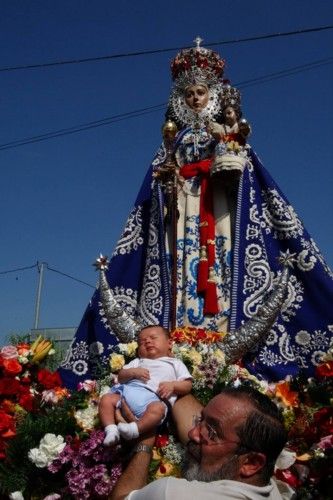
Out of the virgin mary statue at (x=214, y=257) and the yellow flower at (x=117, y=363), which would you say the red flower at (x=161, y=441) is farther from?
the virgin mary statue at (x=214, y=257)

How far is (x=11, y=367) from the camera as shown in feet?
12.0

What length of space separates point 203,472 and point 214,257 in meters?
3.67

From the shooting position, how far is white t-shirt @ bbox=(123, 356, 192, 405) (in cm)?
320

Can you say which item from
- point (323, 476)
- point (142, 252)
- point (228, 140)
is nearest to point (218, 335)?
point (142, 252)

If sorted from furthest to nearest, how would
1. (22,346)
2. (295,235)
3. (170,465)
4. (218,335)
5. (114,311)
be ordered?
1. (295,235)
2. (114,311)
3. (218,335)
4. (22,346)
5. (170,465)

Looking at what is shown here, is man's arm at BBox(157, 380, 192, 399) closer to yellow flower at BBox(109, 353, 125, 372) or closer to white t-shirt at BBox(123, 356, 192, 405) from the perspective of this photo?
white t-shirt at BBox(123, 356, 192, 405)

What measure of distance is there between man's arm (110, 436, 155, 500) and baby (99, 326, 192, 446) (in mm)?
73

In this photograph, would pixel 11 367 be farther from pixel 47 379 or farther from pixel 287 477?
pixel 287 477

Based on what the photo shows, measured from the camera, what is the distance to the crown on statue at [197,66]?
6.62 meters

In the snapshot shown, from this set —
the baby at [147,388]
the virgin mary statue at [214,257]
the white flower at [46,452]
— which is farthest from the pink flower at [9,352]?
the virgin mary statue at [214,257]

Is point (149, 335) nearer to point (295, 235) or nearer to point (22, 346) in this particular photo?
point (22, 346)

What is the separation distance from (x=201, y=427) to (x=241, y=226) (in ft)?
11.7

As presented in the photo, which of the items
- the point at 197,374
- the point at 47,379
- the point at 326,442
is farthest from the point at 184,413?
the point at 47,379

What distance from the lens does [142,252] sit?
6047 mm
